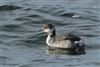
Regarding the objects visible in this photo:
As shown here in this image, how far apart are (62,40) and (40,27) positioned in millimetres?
3257

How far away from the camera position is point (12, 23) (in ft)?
81.5

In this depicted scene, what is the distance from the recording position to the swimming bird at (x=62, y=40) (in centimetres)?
2072

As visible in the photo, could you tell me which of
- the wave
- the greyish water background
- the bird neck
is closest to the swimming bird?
the bird neck

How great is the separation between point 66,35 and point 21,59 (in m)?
2.76

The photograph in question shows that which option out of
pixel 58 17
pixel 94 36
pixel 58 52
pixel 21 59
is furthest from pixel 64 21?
pixel 21 59

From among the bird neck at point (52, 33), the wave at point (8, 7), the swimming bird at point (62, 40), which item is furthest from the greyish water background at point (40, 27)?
the bird neck at point (52, 33)

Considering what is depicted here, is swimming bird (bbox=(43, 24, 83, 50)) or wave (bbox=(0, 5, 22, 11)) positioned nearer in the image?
swimming bird (bbox=(43, 24, 83, 50))

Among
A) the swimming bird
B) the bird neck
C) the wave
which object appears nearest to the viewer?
the swimming bird

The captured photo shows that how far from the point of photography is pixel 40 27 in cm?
2427

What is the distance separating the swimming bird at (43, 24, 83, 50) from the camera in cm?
2072

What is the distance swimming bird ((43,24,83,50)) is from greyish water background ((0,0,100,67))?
1.19 feet

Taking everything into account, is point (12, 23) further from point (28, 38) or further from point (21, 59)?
point (21, 59)

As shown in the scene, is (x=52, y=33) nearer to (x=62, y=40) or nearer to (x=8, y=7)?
(x=62, y=40)

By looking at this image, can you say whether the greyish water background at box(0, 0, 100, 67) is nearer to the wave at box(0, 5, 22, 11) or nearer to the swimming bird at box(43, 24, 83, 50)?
the wave at box(0, 5, 22, 11)
